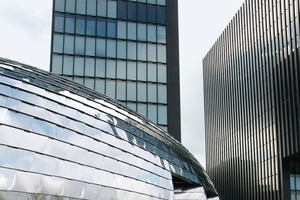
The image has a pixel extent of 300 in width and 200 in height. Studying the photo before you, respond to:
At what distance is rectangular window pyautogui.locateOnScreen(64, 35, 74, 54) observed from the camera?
177ft

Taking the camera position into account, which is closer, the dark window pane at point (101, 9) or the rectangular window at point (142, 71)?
the rectangular window at point (142, 71)

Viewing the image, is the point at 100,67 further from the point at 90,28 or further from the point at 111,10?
the point at 111,10

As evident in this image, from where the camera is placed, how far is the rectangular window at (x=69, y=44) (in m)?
53.9

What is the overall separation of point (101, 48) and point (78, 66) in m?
2.91

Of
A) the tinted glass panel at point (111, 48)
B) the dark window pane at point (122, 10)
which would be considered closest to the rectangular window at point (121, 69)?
the tinted glass panel at point (111, 48)

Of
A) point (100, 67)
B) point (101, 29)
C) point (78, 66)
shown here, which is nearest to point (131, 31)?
point (101, 29)

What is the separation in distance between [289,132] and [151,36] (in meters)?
19.8

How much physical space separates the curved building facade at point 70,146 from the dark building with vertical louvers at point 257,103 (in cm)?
3666

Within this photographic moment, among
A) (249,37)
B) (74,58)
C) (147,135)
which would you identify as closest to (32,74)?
(147,135)

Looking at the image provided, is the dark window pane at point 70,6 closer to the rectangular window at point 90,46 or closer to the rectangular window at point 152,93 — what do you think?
the rectangular window at point 90,46

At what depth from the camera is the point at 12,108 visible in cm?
1969

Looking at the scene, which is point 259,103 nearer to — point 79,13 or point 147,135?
point 79,13

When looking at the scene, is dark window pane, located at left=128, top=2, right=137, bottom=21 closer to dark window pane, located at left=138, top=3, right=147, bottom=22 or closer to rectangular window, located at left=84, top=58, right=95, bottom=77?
dark window pane, located at left=138, top=3, right=147, bottom=22

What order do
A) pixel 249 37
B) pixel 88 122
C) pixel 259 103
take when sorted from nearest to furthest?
1. pixel 88 122
2. pixel 259 103
3. pixel 249 37
